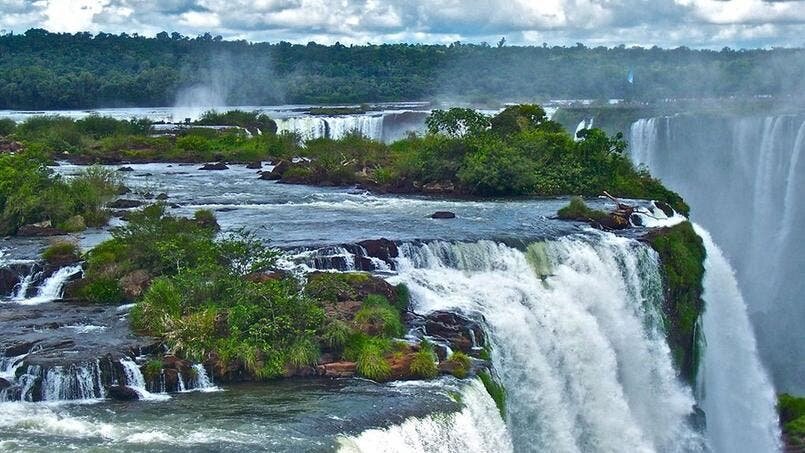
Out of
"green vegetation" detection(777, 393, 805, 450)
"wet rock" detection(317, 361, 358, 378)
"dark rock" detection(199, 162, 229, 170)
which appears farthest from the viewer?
"dark rock" detection(199, 162, 229, 170)

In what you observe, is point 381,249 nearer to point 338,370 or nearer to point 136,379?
point 338,370

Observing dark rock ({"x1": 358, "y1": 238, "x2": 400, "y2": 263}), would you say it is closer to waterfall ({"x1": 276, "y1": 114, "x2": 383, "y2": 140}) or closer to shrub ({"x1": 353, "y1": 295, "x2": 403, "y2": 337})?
shrub ({"x1": 353, "y1": 295, "x2": 403, "y2": 337})

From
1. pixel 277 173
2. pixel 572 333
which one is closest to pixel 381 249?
pixel 572 333

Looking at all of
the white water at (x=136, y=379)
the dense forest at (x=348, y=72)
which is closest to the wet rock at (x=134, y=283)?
the white water at (x=136, y=379)

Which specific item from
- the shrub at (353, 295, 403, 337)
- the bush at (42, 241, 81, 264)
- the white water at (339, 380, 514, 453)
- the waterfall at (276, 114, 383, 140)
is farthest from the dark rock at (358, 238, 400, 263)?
the waterfall at (276, 114, 383, 140)

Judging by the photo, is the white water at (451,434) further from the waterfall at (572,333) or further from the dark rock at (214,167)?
the dark rock at (214,167)

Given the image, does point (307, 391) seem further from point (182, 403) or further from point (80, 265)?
point (80, 265)
